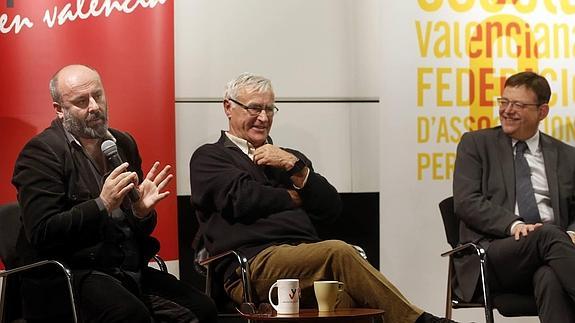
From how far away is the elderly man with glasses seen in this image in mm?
4293

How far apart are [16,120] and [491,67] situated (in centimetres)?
273

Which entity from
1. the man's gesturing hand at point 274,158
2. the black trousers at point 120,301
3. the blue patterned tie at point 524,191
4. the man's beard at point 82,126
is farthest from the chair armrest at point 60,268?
the blue patterned tie at point 524,191

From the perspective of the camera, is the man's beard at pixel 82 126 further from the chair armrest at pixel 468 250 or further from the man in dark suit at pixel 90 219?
the chair armrest at pixel 468 250

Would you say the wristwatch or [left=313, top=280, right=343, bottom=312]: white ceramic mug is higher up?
the wristwatch

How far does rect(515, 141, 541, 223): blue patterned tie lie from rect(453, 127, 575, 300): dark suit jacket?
0.14 feet

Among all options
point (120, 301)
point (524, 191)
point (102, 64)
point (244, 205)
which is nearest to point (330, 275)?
point (244, 205)

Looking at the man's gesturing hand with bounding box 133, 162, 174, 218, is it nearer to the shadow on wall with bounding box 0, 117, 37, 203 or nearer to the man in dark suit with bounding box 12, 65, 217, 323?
the man in dark suit with bounding box 12, 65, 217, 323

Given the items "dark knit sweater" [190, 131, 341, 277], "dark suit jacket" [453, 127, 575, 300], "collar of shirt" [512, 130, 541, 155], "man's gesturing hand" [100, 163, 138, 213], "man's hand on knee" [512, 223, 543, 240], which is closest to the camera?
"man's gesturing hand" [100, 163, 138, 213]

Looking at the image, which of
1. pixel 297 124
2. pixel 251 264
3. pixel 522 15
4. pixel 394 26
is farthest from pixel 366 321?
pixel 522 15

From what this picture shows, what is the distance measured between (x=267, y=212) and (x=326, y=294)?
641mm

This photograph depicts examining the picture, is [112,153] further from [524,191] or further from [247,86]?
[524,191]

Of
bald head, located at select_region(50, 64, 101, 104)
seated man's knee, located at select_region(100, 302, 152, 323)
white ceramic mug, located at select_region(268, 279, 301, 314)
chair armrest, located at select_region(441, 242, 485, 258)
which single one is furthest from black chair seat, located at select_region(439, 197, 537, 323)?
bald head, located at select_region(50, 64, 101, 104)

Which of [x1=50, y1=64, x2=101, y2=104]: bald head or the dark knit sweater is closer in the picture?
[x1=50, y1=64, x2=101, y2=104]: bald head

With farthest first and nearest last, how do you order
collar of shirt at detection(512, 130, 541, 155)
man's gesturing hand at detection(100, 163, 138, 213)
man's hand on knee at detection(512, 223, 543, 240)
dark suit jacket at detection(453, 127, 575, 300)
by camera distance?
collar of shirt at detection(512, 130, 541, 155) → dark suit jacket at detection(453, 127, 575, 300) → man's hand on knee at detection(512, 223, 543, 240) → man's gesturing hand at detection(100, 163, 138, 213)
